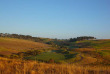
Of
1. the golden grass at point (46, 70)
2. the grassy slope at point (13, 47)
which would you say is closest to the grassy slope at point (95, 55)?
the golden grass at point (46, 70)

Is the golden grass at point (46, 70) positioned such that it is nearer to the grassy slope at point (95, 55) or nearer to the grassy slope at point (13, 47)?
the grassy slope at point (95, 55)

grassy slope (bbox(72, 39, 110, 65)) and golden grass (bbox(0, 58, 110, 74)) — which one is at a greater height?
golden grass (bbox(0, 58, 110, 74))

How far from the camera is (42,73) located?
19.6 feet

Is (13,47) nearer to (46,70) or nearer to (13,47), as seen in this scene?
(13,47)

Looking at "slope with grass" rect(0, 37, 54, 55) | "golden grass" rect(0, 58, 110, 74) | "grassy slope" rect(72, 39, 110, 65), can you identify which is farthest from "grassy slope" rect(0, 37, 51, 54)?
"golden grass" rect(0, 58, 110, 74)

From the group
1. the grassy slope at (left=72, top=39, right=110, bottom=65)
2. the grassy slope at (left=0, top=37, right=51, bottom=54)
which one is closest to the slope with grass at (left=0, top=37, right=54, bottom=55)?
the grassy slope at (left=0, top=37, right=51, bottom=54)

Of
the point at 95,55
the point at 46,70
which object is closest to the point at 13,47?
the point at 95,55

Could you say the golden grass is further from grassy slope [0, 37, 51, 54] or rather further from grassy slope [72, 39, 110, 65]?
grassy slope [0, 37, 51, 54]

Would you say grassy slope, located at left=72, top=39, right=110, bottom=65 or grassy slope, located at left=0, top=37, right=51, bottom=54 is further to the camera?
grassy slope, located at left=0, top=37, right=51, bottom=54

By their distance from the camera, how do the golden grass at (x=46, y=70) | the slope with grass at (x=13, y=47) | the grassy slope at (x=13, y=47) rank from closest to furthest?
the golden grass at (x=46, y=70) → the slope with grass at (x=13, y=47) → the grassy slope at (x=13, y=47)

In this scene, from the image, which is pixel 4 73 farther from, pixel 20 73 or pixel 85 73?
pixel 85 73

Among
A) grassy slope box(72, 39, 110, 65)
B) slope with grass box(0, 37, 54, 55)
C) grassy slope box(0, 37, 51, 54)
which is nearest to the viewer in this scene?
grassy slope box(72, 39, 110, 65)

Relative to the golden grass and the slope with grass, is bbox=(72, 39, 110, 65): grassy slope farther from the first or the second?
the slope with grass

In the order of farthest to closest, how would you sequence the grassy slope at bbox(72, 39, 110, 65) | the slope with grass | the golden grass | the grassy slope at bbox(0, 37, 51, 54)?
the grassy slope at bbox(0, 37, 51, 54)
the slope with grass
the grassy slope at bbox(72, 39, 110, 65)
the golden grass
